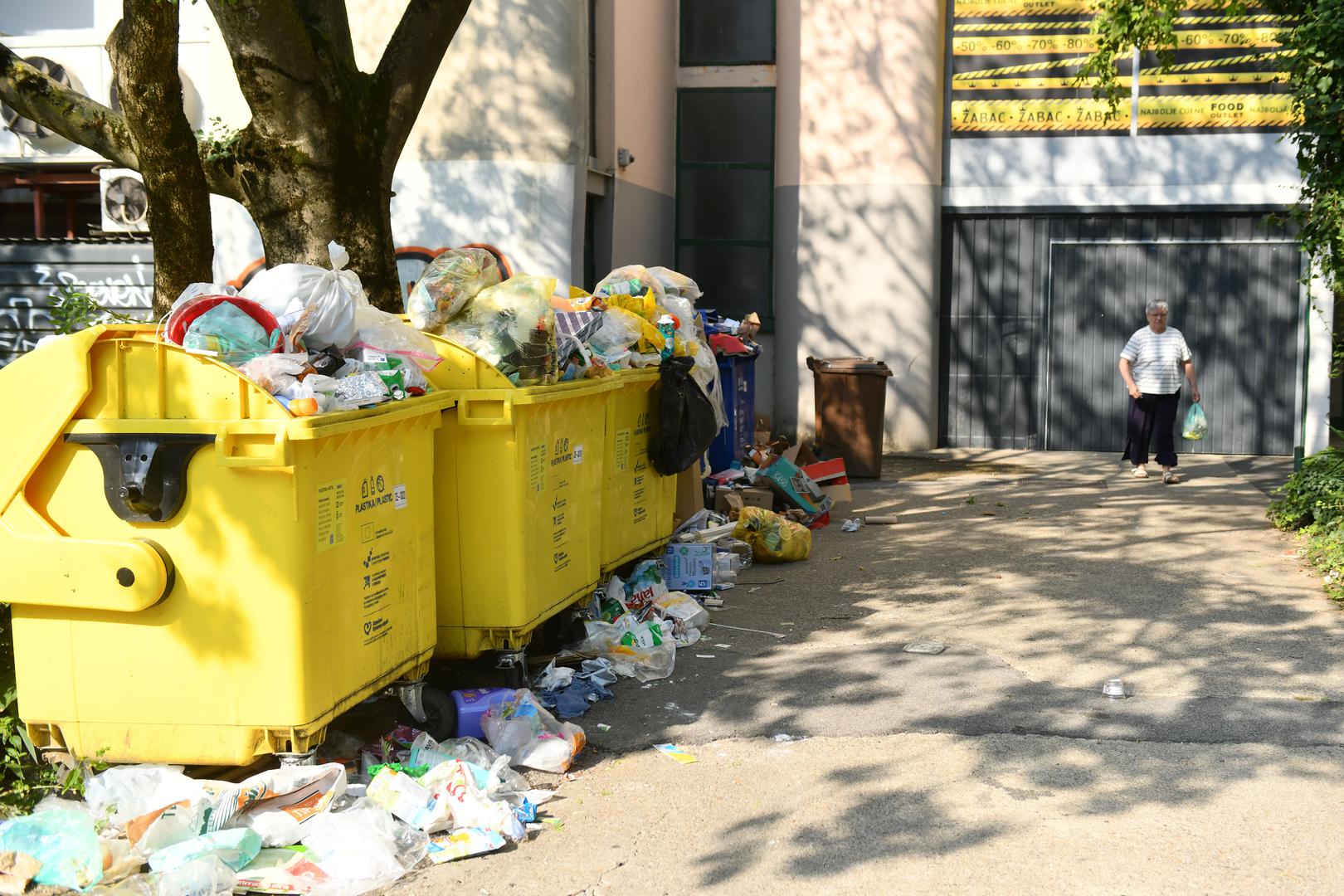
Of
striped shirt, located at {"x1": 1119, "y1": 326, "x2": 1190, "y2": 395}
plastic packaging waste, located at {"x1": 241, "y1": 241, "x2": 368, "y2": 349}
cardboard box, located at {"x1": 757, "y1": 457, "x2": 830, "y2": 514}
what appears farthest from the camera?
striped shirt, located at {"x1": 1119, "y1": 326, "x2": 1190, "y2": 395}

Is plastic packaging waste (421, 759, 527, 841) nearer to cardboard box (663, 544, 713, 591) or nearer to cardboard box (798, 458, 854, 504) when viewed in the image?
cardboard box (663, 544, 713, 591)

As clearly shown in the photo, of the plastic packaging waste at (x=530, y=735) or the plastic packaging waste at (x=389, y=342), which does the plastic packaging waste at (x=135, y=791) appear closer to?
the plastic packaging waste at (x=530, y=735)

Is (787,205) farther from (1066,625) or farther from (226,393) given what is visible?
(226,393)

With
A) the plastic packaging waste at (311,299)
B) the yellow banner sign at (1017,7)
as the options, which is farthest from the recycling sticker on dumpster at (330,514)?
the yellow banner sign at (1017,7)

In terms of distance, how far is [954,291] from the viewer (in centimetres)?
1477

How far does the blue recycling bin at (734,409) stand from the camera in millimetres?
10727

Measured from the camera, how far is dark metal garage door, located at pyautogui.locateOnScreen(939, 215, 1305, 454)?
14.1 metres

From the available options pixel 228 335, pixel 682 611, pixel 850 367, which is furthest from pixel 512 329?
pixel 850 367

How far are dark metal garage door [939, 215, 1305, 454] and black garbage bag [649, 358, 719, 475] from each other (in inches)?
296

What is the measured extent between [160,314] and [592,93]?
7071 mm

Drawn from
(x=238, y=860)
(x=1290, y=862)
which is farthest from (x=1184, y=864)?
(x=238, y=860)

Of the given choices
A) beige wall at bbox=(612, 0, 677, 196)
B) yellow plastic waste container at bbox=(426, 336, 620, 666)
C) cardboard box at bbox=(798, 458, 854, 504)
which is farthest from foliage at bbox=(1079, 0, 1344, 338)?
yellow plastic waste container at bbox=(426, 336, 620, 666)

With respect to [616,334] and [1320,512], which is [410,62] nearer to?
[616,334]

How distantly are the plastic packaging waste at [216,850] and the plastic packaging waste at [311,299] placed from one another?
1723 mm
